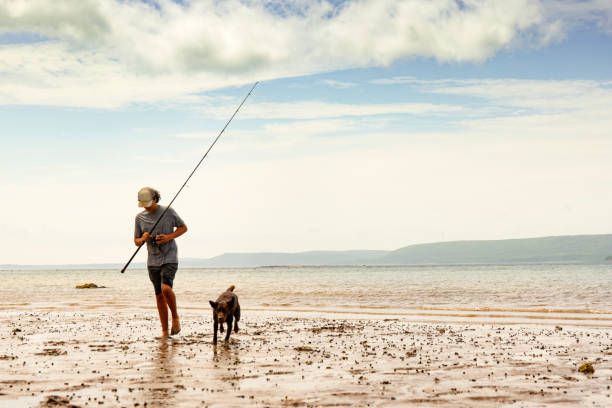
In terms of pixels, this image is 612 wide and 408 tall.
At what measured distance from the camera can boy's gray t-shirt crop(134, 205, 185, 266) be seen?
10.5 m

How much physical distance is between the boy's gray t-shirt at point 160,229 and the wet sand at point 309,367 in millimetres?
1526

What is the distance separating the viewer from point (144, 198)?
416 inches

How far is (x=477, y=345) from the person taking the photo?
388 inches

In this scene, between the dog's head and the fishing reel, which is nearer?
the dog's head

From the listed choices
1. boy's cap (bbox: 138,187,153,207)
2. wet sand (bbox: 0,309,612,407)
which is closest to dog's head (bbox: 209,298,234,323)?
wet sand (bbox: 0,309,612,407)

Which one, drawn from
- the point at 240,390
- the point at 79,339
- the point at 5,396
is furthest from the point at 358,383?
the point at 79,339

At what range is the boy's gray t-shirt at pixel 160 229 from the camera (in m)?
10.5

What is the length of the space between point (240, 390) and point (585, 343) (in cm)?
694

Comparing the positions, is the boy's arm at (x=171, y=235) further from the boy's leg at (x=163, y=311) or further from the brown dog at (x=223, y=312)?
the brown dog at (x=223, y=312)

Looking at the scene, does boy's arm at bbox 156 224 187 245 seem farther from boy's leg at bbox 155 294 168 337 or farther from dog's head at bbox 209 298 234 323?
dog's head at bbox 209 298 234 323

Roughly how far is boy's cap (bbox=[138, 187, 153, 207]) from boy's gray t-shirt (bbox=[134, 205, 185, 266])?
11.1 inches

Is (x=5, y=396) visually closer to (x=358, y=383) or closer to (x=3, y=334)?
(x=358, y=383)

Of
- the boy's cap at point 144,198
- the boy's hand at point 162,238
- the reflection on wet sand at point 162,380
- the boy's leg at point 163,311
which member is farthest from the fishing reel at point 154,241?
the reflection on wet sand at point 162,380

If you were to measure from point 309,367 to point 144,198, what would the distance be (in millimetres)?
4834
